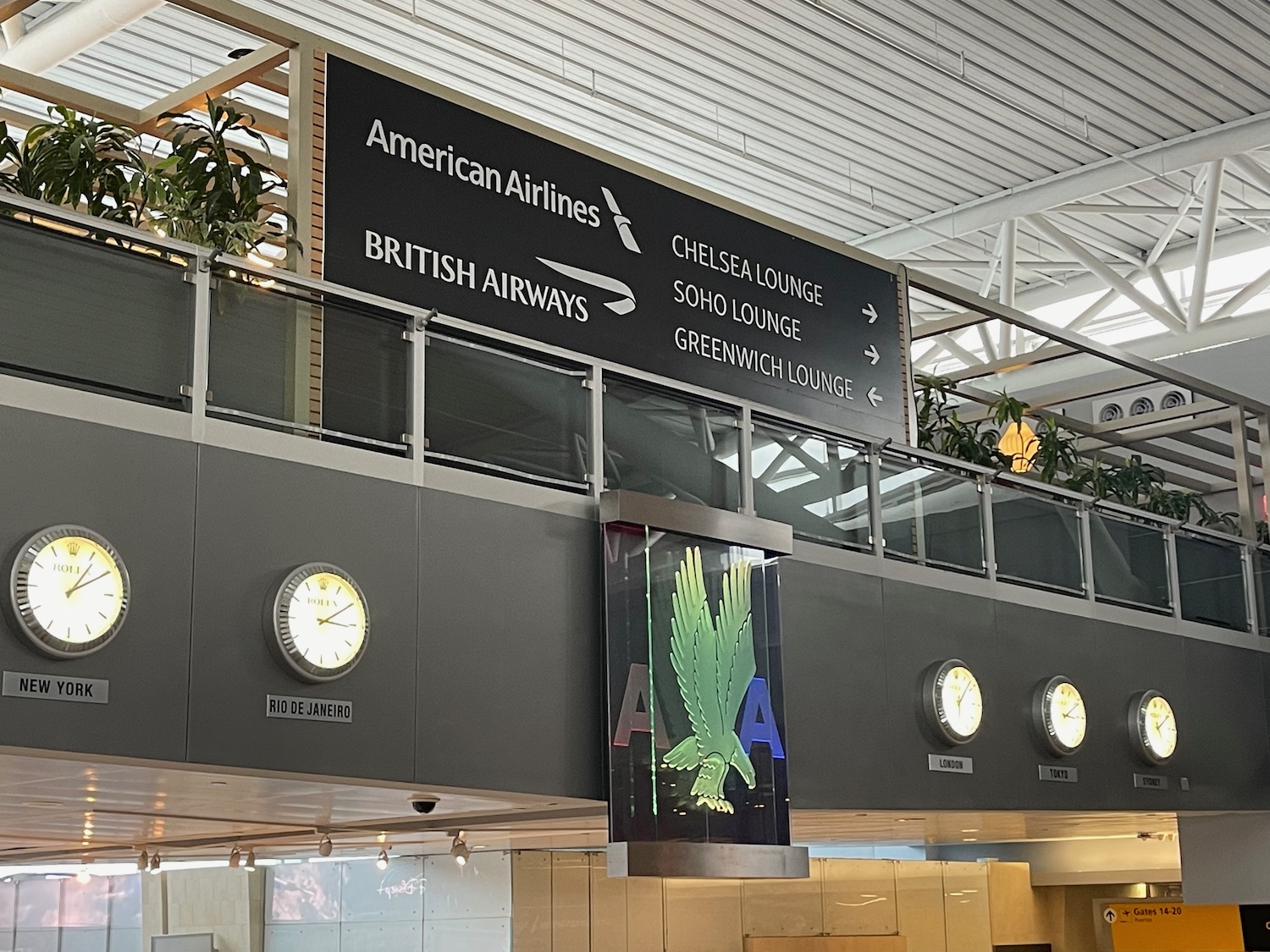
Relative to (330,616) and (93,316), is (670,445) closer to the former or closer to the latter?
(330,616)

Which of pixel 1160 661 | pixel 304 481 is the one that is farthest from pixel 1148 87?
pixel 304 481

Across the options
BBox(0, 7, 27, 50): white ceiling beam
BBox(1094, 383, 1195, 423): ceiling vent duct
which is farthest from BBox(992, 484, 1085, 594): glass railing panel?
BBox(0, 7, 27, 50): white ceiling beam

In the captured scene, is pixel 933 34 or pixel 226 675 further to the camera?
pixel 933 34

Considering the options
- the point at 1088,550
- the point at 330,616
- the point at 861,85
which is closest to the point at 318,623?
the point at 330,616

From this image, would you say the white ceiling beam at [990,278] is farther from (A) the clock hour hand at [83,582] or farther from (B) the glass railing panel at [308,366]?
(A) the clock hour hand at [83,582]

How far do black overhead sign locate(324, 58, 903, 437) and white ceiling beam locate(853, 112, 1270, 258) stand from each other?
5.04m

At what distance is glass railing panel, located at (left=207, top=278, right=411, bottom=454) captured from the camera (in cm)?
587

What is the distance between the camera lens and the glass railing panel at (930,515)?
872 centimetres

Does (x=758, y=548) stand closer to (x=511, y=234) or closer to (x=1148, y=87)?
(x=511, y=234)

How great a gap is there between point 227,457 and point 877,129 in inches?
376

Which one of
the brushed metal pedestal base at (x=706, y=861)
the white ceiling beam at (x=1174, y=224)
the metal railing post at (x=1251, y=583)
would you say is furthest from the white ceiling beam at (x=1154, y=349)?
the brushed metal pedestal base at (x=706, y=861)

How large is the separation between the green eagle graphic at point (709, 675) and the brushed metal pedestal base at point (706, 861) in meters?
0.21

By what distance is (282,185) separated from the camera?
24.6ft

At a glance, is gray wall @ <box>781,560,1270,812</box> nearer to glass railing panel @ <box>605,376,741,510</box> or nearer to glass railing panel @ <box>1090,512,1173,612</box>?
glass railing panel @ <box>1090,512,1173,612</box>
